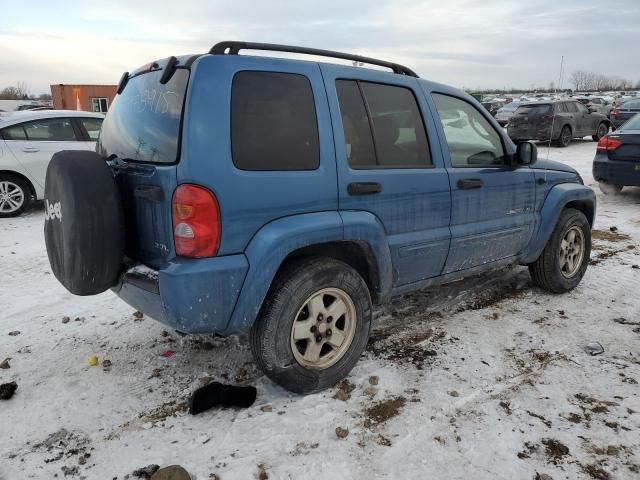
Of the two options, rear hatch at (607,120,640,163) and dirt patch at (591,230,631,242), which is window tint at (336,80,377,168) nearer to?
dirt patch at (591,230,631,242)

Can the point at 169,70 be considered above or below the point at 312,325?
above

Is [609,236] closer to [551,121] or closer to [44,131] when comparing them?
[44,131]

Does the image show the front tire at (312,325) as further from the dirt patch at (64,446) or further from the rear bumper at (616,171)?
the rear bumper at (616,171)

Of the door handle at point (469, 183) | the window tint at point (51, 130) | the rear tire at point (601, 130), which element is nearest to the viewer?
the door handle at point (469, 183)

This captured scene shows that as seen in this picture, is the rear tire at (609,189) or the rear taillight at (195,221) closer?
the rear taillight at (195,221)

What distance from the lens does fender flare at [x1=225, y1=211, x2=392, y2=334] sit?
2504 millimetres

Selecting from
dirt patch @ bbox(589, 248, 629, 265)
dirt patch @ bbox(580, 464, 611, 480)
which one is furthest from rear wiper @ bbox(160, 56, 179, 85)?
dirt patch @ bbox(589, 248, 629, 265)

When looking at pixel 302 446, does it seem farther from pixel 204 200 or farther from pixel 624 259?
pixel 624 259

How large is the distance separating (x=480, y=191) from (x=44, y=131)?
729cm

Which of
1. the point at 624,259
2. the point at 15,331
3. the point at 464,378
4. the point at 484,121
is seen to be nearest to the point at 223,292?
the point at 464,378

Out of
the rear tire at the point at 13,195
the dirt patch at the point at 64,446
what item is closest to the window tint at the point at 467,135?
the dirt patch at the point at 64,446

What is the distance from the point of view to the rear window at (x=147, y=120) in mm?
2508

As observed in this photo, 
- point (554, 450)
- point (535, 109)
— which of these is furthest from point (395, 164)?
point (535, 109)

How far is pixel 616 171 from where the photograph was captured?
326 inches
